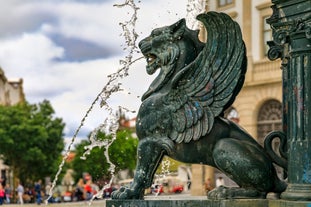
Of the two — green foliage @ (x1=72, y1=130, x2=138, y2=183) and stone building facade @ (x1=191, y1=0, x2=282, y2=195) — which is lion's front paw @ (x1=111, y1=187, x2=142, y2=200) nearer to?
stone building facade @ (x1=191, y1=0, x2=282, y2=195)

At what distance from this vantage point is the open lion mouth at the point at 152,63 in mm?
5574

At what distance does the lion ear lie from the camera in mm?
5457

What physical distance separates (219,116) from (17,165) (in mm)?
39834

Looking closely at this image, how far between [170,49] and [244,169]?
112 centimetres

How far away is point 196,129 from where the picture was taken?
5.14 m

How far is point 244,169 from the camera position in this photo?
4.97m

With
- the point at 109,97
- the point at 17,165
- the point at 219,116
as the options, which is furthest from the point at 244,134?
the point at 17,165

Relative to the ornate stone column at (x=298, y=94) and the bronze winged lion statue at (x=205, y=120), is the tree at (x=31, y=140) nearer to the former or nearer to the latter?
the bronze winged lion statue at (x=205, y=120)

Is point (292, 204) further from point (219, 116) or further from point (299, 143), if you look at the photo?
point (219, 116)

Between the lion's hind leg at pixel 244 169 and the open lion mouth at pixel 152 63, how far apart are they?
2.92 feet

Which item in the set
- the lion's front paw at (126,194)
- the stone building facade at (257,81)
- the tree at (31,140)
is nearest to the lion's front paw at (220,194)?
the lion's front paw at (126,194)

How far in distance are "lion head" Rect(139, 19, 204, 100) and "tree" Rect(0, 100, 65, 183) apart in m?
37.4

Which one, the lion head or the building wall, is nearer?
the lion head

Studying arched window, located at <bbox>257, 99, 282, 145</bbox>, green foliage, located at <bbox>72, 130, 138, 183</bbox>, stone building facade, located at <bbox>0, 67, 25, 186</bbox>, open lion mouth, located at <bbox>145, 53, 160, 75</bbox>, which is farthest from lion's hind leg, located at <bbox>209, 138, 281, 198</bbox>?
stone building facade, located at <bbox>0, 67, 25, 186</bbox>
